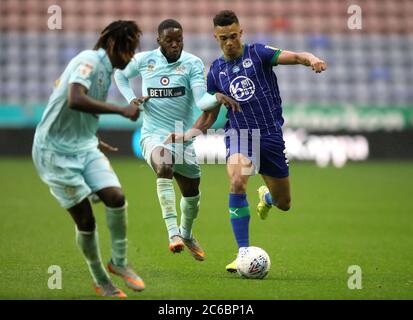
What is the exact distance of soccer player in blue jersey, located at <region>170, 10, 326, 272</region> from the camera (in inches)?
310

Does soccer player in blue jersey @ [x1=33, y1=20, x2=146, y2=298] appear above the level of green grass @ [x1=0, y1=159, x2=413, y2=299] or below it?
above

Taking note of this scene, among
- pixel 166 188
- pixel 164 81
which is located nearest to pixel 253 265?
pixel 166 188

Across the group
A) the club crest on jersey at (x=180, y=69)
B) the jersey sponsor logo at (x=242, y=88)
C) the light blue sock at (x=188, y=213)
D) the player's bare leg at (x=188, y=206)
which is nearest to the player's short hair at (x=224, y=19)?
the jersey sponsor logo at (x=242, y=88)

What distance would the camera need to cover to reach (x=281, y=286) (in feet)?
23.1

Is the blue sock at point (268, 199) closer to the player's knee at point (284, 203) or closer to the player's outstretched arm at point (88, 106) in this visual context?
the player's knee at point (284, 203)

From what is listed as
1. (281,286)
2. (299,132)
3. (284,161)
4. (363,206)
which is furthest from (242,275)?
(299,132)

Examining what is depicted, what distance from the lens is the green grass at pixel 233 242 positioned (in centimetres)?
689

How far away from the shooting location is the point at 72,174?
6.17 m

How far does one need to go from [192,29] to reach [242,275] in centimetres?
1748

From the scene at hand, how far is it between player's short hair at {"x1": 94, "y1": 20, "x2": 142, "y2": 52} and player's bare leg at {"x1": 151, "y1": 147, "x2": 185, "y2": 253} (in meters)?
2.23

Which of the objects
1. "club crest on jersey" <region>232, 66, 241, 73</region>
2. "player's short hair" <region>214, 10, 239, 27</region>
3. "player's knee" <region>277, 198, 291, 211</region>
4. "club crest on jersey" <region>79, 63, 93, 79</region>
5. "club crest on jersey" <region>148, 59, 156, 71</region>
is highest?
"player's short hair" <region>214, 10, 239, 27</region>

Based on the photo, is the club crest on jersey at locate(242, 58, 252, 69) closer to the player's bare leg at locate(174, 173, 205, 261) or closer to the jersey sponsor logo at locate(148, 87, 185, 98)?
the jersey sponsor logo at locate(148, 87, 185, 98)

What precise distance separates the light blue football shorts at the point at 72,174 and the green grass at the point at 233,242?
78 centimetres

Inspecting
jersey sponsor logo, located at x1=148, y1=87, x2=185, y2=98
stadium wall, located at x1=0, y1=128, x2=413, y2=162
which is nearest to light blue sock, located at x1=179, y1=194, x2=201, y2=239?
jersey sponsor logo, located at x1=148, y1=87, x2=185, y2=98
